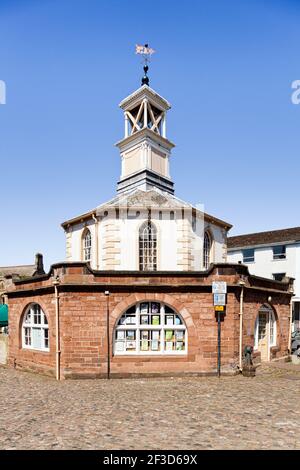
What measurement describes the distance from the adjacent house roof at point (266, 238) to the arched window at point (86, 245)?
2274cm

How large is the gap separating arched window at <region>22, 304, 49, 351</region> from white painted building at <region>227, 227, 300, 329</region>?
25040mm

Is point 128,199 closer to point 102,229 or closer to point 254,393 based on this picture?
point 102,229

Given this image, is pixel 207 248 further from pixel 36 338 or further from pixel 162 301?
→ pixel 36 338

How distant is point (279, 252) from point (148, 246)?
2176cm

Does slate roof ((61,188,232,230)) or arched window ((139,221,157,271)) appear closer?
arched window ((139,221,157,271))

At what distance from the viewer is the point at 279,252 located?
3288 cm

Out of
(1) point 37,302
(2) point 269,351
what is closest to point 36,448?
(1) point 37,302

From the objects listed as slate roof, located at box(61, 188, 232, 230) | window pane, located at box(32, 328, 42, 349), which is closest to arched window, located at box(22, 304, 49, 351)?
window pane, located at box(32, 328, 42, 349)

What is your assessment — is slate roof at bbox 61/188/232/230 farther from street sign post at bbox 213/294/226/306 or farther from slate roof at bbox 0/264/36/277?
slate roof at bbox 0/264/36/277

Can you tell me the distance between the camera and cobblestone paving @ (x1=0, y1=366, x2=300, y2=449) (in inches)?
230

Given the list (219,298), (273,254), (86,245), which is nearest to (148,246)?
(86,245)

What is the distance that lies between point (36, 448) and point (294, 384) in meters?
9.39

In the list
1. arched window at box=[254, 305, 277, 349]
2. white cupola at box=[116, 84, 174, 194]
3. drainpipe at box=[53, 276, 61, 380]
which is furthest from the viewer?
white cupola at box=[116, 84, 174, 194]

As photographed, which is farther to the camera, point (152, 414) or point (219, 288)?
point (219, 288)
